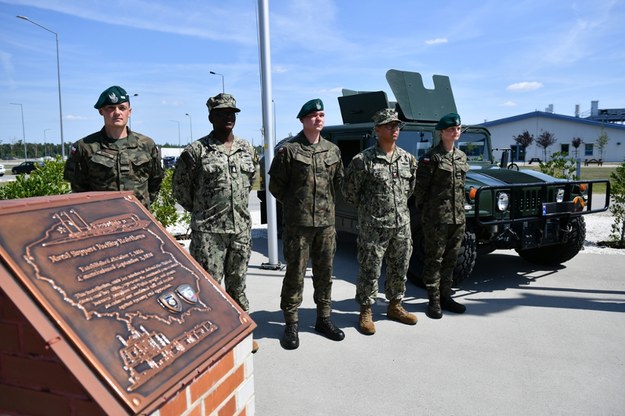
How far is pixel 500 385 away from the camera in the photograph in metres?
2.61

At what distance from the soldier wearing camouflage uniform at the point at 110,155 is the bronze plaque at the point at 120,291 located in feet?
3.70

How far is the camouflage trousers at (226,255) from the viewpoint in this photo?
9.52 feet

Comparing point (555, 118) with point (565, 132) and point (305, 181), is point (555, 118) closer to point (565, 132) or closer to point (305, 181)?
point (565, 132)

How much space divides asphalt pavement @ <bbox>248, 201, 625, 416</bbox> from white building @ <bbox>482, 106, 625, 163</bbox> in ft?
150

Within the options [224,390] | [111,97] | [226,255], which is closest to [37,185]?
[111,97]

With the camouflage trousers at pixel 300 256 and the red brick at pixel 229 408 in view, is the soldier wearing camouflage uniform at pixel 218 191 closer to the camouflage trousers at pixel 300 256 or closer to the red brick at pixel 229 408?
the camouflage trousers at pixel 300 256

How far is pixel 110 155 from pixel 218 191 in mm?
690

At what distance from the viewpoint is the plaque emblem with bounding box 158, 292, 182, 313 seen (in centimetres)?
152

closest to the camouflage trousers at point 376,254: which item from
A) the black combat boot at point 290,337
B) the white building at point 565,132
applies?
the black combat boot at point 290,337

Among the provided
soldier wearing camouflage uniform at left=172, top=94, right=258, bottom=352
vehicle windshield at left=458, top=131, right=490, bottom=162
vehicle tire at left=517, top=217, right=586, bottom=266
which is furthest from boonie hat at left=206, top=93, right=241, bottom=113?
vehicle tire at left=517, top=217, right=586, bottom=266

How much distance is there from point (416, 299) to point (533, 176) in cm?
175

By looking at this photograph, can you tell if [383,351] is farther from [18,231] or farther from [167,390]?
[18,231]

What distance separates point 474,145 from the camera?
17.7ft

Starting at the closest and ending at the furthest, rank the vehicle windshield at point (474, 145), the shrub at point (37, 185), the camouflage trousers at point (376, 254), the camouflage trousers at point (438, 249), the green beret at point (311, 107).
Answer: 1. the green beret at point (311, 107)
2. the camouflage trousers at point (376, 254)
3. the camouflage trousers at point (438, 249)
4. the shrub at point (37, 185)
5. the vehicle windshield at point (474, 145)
